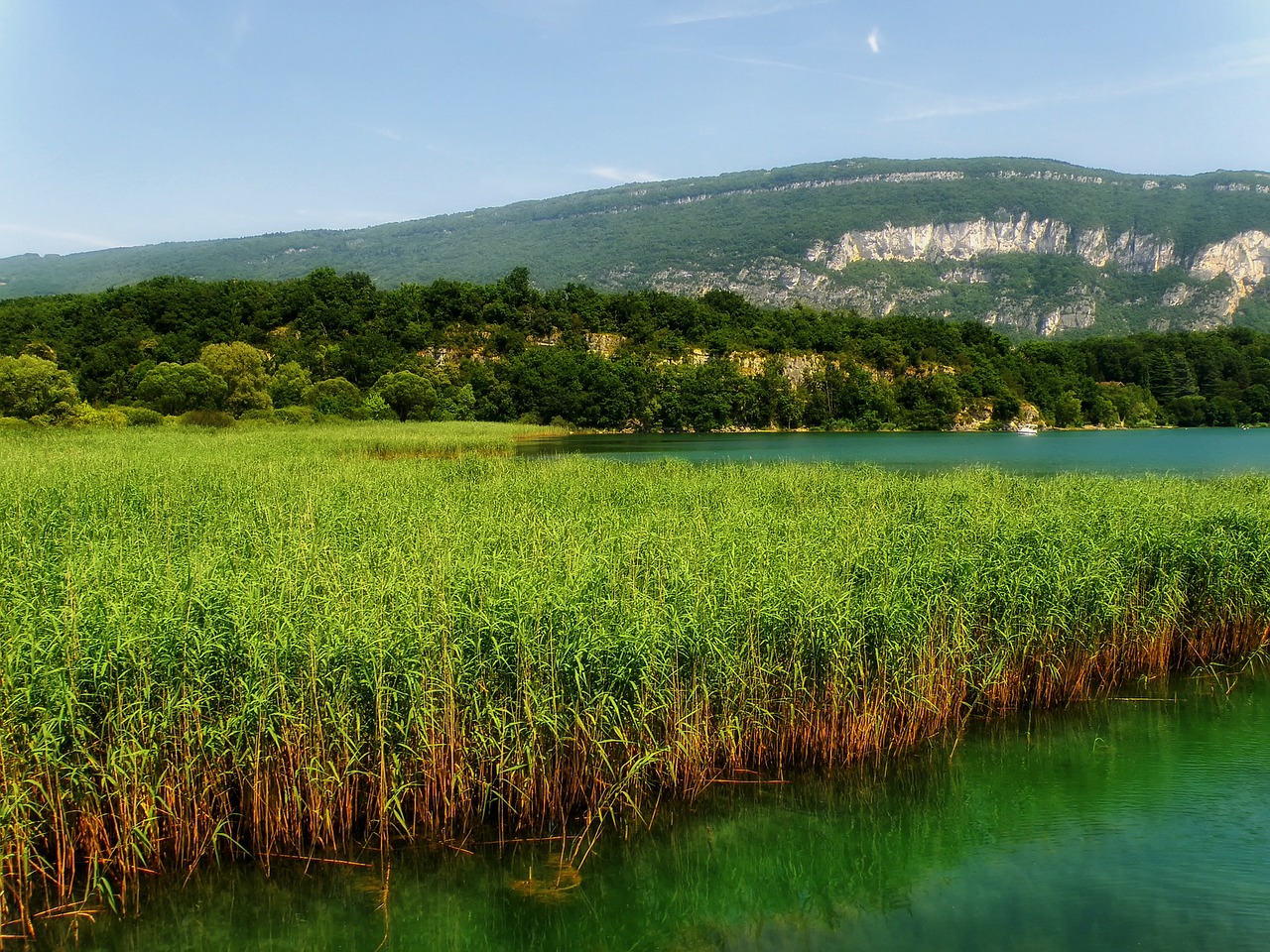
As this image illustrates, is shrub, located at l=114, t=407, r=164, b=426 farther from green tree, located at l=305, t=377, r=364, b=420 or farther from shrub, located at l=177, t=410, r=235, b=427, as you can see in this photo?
green tree, located at l=305, t=377, r=364, b=420

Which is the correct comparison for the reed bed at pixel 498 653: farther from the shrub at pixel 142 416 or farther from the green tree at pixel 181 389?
the green tree at pixel 181 389

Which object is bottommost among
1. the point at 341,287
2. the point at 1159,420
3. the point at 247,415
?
the point at 1159,420

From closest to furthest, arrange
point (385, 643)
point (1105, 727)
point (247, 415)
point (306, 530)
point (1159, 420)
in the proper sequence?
point (385, 643) → point (1105, 727) → point (306, 530) → point (247, 415) → point (1159, 420)

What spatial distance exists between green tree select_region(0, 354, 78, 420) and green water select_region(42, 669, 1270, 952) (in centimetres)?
4550

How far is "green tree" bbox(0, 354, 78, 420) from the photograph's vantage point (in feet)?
142

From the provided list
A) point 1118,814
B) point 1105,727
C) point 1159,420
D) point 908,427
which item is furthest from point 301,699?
point 1159,420

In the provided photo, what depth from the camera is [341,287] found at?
98.4 meters

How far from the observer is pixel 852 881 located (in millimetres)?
6379

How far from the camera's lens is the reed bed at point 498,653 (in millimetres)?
5805

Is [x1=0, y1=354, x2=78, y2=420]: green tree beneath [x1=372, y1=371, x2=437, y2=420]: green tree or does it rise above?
above

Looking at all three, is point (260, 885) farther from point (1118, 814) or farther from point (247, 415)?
point (247, 415)

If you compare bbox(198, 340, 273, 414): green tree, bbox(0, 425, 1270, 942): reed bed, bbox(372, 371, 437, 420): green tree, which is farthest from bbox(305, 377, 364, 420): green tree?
bbox(0, 425, 1270, 942): reed bed

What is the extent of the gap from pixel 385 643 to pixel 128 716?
1.69 m

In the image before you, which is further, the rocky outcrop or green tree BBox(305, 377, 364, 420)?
the rocky outcrop
